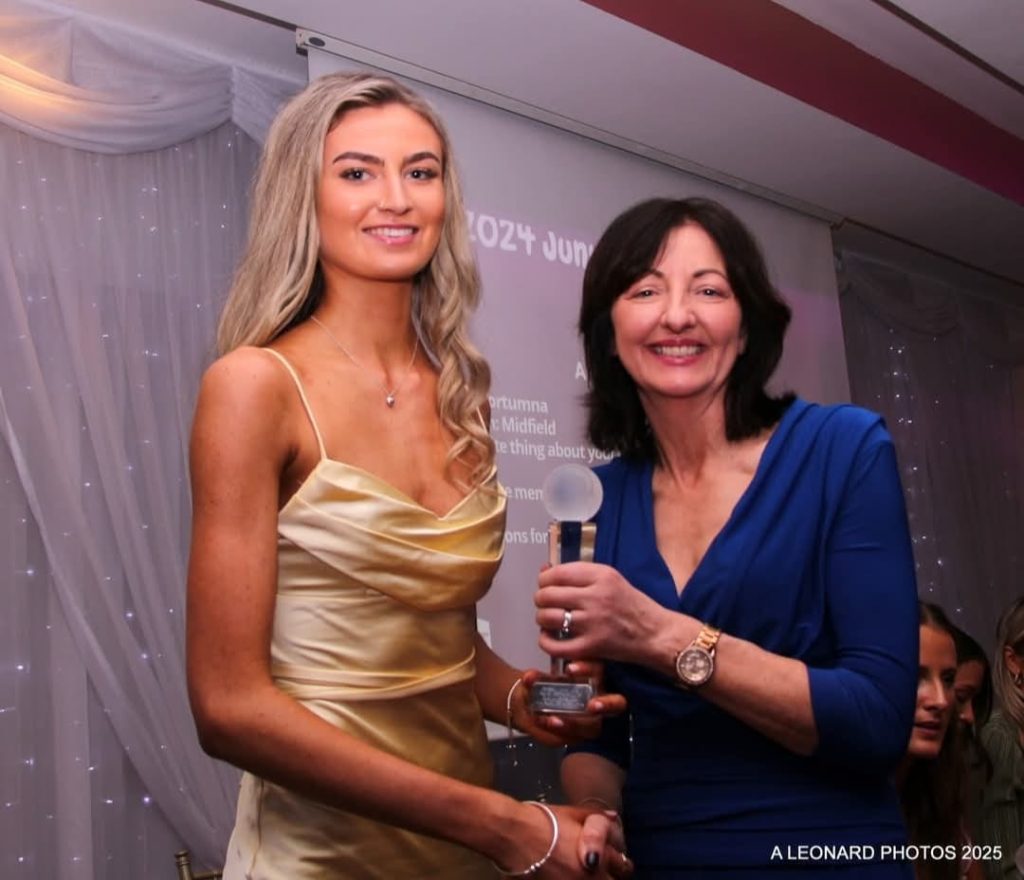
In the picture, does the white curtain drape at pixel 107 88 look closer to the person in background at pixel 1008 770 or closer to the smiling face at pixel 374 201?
the smiling face at pixel 374 201

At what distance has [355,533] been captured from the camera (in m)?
1.47

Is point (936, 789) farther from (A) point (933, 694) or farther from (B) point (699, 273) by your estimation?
(B) point (699, 273)

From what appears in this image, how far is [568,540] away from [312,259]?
0.51 metres

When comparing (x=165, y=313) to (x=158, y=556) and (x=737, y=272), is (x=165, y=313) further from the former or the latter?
(x=737, y=272)

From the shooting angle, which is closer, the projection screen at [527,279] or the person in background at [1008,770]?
the person in background at [1008,770]

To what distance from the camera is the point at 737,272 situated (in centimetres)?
173

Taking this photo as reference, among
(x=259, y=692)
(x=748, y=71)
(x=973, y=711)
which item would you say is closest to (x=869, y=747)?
(x=259, y=692)

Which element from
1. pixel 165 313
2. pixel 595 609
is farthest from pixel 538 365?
pixel 595 609

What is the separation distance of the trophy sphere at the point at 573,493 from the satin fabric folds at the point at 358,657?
0.48 feet

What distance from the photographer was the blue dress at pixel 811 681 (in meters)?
1.48

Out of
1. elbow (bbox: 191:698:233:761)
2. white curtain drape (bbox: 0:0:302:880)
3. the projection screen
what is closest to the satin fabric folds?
elbow (bbox: 191:698:233:761)

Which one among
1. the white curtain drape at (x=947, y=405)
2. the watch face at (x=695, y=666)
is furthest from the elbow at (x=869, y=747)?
the white curtain drape at (x=947, y=405)

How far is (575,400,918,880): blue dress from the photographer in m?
1.48

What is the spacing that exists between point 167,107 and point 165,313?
2.49 ft
